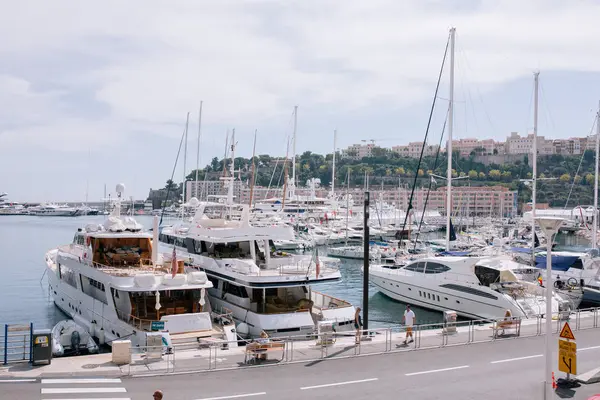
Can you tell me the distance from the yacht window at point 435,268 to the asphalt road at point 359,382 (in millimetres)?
15318

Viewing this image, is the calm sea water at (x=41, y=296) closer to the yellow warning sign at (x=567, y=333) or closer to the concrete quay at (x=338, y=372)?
the concrete quay at (x=338, y=372)

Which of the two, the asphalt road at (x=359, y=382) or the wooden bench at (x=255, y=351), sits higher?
the wooden bench at (x=255, y=351)

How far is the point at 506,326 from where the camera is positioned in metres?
21.9

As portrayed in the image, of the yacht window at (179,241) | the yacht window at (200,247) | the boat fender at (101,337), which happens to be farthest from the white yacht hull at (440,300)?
the boat fender at (101,337)

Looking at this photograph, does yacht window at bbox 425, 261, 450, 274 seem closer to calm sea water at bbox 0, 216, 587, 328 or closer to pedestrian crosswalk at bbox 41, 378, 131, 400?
calm sea water at bbox 0, 216, 587, 328

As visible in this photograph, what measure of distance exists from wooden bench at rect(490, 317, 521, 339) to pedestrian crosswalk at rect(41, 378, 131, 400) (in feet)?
43.4

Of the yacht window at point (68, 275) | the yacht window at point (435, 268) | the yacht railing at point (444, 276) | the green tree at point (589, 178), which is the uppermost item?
the green tree at point (589, 178)

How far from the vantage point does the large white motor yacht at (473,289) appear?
30500 mm

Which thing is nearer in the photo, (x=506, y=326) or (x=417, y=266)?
(x=506, y=326)

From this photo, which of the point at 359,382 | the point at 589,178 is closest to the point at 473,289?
the point at 359,382

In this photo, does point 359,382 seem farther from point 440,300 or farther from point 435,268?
point 435,268

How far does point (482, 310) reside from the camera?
31609 millimetres

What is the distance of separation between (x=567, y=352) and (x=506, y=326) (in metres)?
7.52

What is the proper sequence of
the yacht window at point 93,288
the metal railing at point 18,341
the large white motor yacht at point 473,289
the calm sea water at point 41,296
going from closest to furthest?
1. the metal railing at point 18,341
2. the yacht window at point 93,288
3. the large white motor yacht at point 473,289
4. the calm sea water at point 41,296
